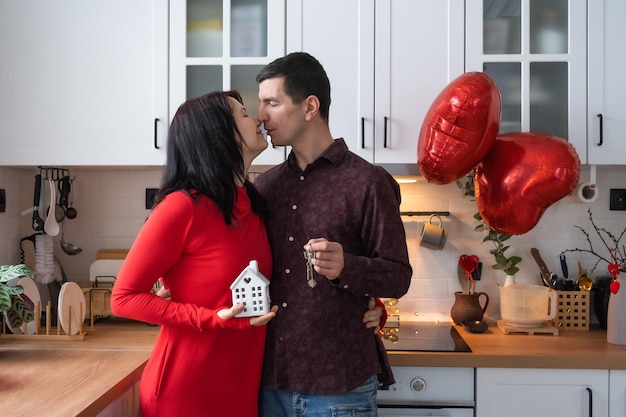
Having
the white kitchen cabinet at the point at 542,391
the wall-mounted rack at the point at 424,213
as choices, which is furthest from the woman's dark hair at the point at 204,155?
the wall-mounted rack at the point at 424,213

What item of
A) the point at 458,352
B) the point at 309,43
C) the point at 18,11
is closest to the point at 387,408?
the point at 458,352

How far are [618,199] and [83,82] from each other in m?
2.11

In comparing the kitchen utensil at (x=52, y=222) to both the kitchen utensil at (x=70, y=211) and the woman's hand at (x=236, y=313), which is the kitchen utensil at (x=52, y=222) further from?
the woman's hand at (x=236, y=313)

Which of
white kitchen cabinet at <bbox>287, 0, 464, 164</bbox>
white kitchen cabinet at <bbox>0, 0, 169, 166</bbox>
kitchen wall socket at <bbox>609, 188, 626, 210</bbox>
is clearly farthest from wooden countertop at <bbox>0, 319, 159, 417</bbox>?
kitchen wall socket at <bbox>609, 188, 626, 210</bbox>

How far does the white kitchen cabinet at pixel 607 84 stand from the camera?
6.97ft

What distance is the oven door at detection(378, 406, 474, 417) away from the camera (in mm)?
1950

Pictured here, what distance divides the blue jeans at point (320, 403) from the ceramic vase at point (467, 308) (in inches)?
34.7

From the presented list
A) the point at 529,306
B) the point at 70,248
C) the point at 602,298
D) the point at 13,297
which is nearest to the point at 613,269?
the point at 602,298

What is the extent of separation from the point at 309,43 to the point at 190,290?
1102 mm

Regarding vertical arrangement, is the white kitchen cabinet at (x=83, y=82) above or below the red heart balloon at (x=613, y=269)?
above

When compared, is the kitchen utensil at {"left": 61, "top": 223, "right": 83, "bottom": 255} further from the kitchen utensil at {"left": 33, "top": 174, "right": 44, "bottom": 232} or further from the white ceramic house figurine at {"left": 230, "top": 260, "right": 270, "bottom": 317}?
the white ceramic house figurine at {"left": 230, "top": 260, "right": 270, "bottom": 317}

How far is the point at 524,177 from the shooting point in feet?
6.30

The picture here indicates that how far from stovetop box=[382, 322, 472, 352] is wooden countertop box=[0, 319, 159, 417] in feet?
2.68

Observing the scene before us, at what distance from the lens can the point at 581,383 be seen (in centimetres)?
193
